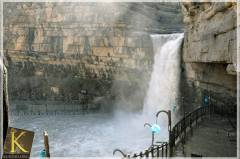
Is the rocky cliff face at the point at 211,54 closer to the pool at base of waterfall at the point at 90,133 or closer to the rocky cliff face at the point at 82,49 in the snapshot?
the pool at base of waterfall at the point at 90,133

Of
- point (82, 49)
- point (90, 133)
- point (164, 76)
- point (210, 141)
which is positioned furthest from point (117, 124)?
point (210, 141)

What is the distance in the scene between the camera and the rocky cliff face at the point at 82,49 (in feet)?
72.0

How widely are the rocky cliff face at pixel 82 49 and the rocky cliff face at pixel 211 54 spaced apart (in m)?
4.87

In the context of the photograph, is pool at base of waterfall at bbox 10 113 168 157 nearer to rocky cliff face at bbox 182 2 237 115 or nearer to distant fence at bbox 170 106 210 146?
distant fence at bbox 170 106 210 146

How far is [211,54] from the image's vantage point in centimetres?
1238

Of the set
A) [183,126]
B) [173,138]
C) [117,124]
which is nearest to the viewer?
[173,138]

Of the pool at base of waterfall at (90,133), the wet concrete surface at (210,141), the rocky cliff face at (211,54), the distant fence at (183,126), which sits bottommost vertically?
the pool at base of waterfall at (90,133)

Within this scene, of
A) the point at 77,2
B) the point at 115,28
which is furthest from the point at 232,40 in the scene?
the point at 77,2

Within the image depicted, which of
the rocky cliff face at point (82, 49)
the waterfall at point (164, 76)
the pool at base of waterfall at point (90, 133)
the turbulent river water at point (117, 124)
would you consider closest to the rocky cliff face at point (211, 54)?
the waterfall at point (164, 76)

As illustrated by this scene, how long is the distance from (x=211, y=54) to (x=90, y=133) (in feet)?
29.2

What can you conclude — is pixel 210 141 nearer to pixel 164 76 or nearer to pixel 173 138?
pixel 173 138

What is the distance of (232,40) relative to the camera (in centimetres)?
1007

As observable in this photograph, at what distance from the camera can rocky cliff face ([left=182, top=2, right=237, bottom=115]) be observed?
10438 millimetres

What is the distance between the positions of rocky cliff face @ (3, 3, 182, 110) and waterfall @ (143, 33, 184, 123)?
2.83 ft
